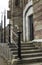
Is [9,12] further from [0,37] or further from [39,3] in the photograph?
[39,3]

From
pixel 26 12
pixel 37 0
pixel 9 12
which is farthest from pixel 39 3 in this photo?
pixel 9 12

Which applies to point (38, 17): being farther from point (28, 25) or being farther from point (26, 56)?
point (26, 56)

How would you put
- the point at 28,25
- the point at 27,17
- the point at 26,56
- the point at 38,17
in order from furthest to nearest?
the point at 27,17
the point at 28,25
the point at 38,17
the point at 26,56

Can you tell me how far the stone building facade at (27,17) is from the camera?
13.5 metres

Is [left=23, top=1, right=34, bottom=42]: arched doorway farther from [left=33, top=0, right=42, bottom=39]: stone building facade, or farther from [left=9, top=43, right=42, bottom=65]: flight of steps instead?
[left=9, top=43, right=42, bottom=65]: flight of steps

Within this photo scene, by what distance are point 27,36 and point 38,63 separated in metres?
7.28

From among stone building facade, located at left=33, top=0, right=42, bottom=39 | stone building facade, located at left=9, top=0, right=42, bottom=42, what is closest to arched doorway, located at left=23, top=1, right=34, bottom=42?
stone building facade, located at left=9, top=0, right=42, bottom=42

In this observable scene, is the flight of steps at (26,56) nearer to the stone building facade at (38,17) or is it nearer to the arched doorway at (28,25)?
the stone building facade at (38,17)

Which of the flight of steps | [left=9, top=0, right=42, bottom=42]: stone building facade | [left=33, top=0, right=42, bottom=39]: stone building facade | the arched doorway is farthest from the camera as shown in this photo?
the arched doorway

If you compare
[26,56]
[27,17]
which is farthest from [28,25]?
[26,56]

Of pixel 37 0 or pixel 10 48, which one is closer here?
pixel 10 48

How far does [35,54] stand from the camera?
10.8m

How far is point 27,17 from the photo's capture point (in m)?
17.2

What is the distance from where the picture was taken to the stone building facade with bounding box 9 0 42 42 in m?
13.5
